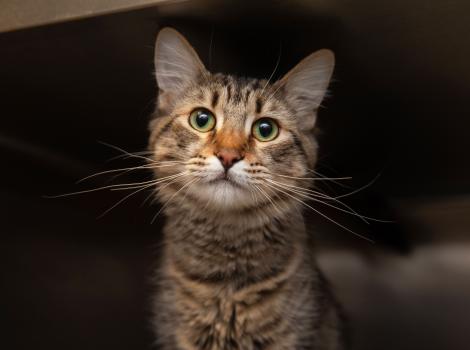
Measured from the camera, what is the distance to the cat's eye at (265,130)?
1210 mm

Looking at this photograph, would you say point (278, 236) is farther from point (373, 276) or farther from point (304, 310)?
point (373, 276)

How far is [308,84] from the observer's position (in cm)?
128

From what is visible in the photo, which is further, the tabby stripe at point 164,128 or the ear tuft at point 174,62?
the tabby stripe at point 164,128

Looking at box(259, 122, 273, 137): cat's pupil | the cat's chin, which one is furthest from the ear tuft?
the cat's chin

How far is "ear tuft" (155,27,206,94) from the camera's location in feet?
3.66

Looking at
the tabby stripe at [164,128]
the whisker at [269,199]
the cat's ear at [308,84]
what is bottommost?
the whisker at [269,199]

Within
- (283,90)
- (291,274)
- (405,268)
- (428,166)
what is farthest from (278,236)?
(405,268)

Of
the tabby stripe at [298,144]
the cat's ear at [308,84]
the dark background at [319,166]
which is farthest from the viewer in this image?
the tabby stripe at [298,144]

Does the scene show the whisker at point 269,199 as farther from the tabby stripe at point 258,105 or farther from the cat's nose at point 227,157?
the tabby stripe at point 258,105

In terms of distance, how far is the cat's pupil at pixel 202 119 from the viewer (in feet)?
3.94

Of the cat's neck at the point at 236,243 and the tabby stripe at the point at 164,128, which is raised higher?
the tabby stripe at the point at 164,128

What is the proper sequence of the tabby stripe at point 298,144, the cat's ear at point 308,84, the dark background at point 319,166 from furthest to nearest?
the tabby stripe at point 298,144 → the cat's ear at point 308,84 → the dark background at point 319,166

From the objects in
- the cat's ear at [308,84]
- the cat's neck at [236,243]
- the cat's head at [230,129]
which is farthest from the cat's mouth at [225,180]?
the cat's ear at [308,84]

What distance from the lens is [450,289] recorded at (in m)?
1.73
